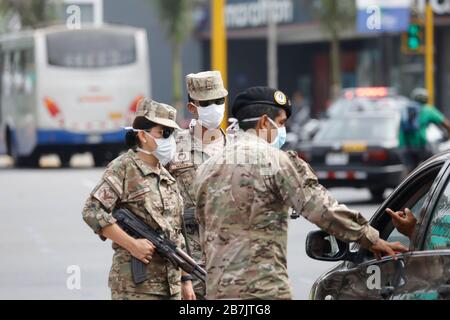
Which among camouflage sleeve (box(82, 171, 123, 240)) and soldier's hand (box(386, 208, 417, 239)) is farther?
camouflage sleeve (box(82, 171, 123, 240))

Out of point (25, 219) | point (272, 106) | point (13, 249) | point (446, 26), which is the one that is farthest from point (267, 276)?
point (446, 26)

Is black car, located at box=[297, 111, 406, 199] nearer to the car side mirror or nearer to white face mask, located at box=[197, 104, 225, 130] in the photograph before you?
white face mask, located at box=[197, 104, 225, 130]

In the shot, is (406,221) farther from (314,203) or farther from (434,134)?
(434,134)

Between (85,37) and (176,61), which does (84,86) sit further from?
(176,61)

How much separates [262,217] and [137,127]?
1651mm

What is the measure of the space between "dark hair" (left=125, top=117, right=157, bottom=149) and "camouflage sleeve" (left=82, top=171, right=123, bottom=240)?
24cm

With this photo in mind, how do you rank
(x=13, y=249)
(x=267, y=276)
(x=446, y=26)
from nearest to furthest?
(x=267, y=276) → (x=13, y=249) → (x=446, y=26)

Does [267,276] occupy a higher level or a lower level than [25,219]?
higher

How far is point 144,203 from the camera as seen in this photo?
6754mm

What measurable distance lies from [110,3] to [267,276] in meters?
51.4

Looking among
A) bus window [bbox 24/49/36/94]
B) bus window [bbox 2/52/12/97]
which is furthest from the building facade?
bus window [bbox 24/49/36/94]

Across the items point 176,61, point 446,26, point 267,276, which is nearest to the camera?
point 267,276

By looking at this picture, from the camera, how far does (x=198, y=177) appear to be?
570cm

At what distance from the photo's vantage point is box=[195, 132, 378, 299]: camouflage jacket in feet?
17.7
